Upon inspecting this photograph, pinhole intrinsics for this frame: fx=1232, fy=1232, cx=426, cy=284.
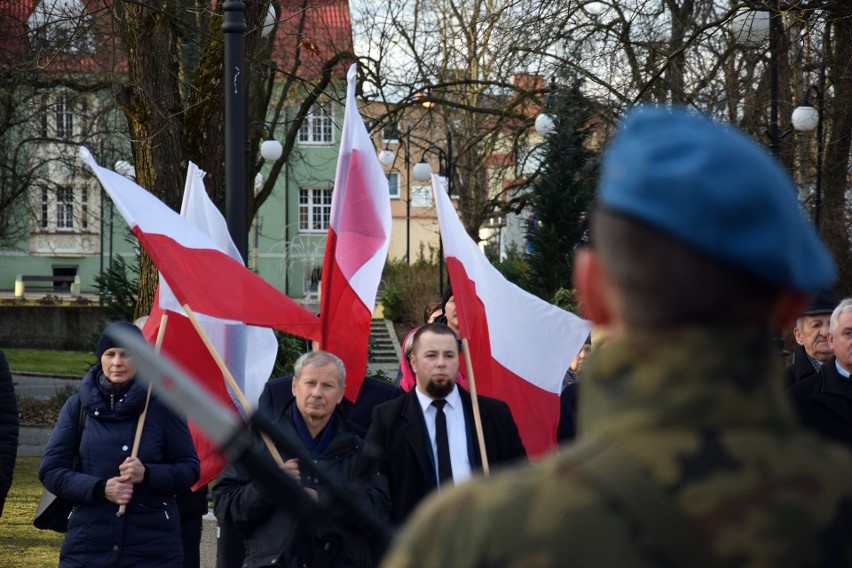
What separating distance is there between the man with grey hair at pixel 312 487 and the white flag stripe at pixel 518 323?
5.74 ft

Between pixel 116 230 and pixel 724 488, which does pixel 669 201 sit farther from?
pixel 116 230

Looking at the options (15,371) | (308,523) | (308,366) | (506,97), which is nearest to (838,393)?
(308,366)

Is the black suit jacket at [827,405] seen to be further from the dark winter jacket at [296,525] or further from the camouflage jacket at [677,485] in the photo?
the camouflage jacket at [677,485]

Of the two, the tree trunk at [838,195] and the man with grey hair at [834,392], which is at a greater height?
the tree trunk at [838,195]

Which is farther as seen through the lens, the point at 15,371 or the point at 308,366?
the point at 15,371

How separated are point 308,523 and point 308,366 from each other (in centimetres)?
346

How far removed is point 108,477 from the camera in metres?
6.16

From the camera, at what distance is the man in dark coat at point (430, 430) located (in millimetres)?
5871

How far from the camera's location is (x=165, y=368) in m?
2.00

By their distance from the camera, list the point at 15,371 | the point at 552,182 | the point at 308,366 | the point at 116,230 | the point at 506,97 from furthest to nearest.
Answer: the point at 116,230
the point at 15,371
the point at 506,97
the point at 552,182
the point at 308,366

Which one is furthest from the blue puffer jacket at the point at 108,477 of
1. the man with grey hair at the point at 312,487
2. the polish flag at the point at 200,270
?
the man with grey hair at the point at 312,487

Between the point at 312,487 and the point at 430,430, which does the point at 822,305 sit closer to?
the point at 430,430

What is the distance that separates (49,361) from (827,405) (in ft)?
93.8

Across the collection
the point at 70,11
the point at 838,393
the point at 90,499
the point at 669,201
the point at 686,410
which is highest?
the point at 70,11
